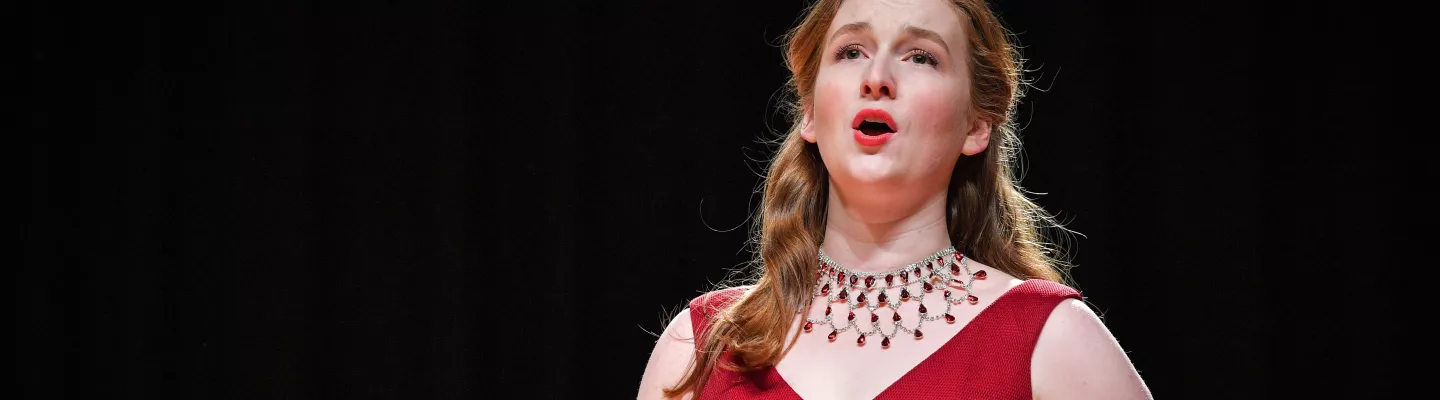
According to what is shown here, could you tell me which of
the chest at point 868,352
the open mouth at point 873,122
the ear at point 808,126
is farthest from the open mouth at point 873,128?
the chest at point 868,352

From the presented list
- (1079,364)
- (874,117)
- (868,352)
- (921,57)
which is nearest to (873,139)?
→ (874,117)

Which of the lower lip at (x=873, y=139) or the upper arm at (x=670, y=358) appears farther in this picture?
the upper arm at (x=670, y=358)

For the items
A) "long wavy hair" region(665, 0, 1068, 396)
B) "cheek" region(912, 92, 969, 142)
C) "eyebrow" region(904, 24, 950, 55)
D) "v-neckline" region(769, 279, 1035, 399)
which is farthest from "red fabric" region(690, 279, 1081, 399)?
"eyebrow" region(904, 24, 950, 55)

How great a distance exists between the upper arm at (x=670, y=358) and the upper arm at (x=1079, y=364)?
17.9 inches

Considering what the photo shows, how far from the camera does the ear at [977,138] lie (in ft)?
5.90

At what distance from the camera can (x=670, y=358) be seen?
1.85 m

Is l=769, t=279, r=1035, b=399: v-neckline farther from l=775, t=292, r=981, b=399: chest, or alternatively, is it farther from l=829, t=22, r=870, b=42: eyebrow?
l=829, t=22, r=870, b=42: eyebrow

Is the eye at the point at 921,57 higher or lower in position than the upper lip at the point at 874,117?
higher

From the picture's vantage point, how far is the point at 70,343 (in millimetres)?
2771

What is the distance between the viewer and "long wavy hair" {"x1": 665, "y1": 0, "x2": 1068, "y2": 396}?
5.87ft

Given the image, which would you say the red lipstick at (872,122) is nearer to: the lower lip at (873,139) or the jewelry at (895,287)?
the lower lip at (873,139)

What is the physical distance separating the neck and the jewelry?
1 centimetres

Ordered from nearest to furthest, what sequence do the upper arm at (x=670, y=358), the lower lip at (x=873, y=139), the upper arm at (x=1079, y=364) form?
the upper arm at (x=1079, y=364), the lower lip at (x=873, y=139), the upper arm at (x=670, y=358)

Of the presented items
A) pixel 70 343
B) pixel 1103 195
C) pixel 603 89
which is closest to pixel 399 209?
pixel 603 89
